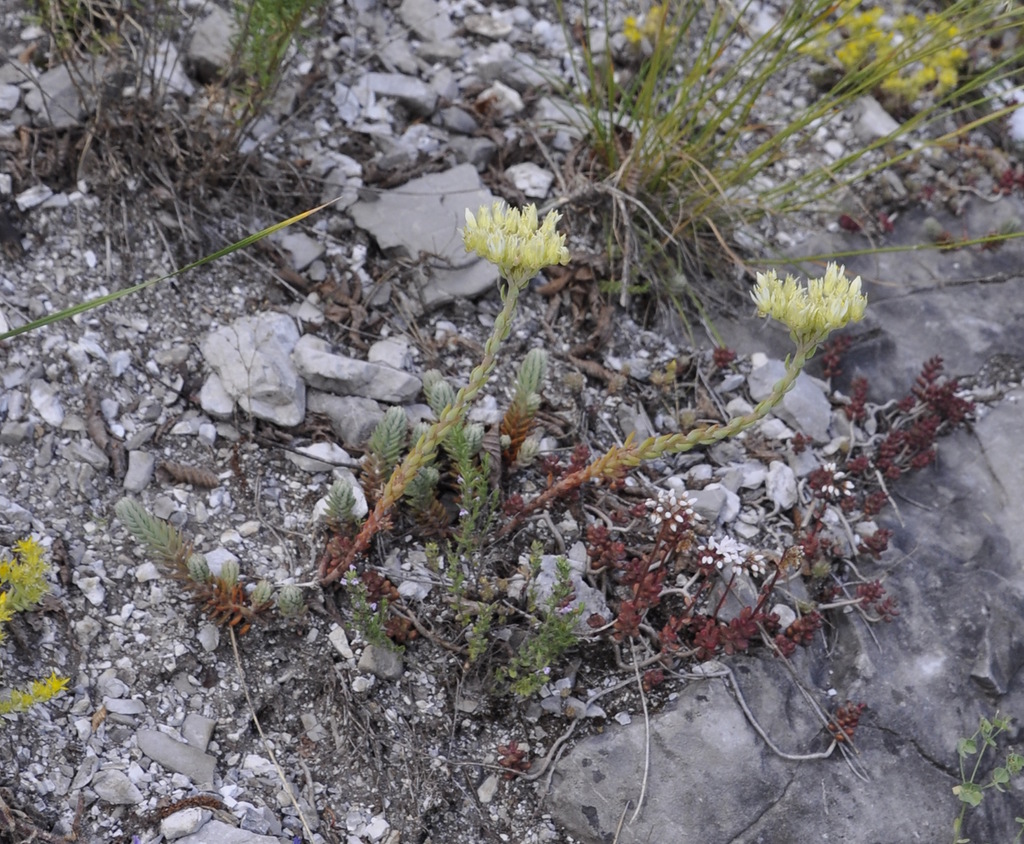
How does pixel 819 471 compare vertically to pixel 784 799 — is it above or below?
above

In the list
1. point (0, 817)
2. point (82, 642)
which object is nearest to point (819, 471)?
point (82, 642)

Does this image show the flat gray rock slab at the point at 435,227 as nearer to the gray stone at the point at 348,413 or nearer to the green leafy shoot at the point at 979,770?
the gray stone at the point at 348,413

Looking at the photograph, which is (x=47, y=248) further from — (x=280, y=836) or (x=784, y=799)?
(x=784, y=799)

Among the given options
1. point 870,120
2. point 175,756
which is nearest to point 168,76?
point 175,756

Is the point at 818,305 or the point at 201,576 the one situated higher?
the point at 818,305

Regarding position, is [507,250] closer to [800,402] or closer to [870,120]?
[800,402]

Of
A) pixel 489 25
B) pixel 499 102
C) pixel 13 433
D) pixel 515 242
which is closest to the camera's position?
pixel 515 242

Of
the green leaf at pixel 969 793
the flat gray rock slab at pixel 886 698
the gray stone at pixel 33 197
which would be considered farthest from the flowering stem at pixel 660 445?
the gray stone at pixel 33 197
